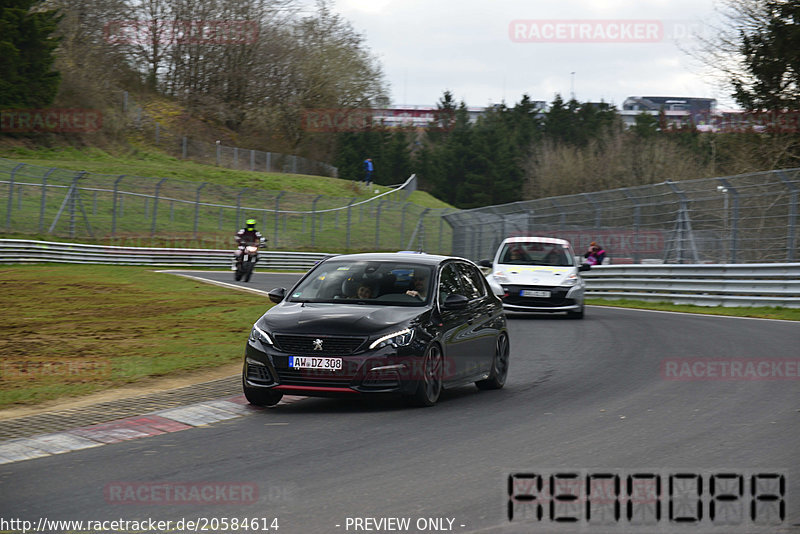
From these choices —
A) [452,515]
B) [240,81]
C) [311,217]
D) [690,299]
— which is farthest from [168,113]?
[452,515]

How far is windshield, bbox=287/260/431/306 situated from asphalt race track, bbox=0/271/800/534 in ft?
3.35

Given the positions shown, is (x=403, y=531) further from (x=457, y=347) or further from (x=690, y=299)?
(x=690, y=299)

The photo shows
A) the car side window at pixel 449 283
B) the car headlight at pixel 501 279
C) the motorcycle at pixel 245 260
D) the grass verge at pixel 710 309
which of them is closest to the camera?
the car side window at pixel 449 283

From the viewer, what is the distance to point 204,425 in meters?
8.96

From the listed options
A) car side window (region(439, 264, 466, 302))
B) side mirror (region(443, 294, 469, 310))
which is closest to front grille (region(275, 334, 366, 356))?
side mirror (region(443, 294, 469, 310))

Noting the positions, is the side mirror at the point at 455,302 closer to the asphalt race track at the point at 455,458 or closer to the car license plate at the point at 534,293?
the asphalt race track at the point at 455,458

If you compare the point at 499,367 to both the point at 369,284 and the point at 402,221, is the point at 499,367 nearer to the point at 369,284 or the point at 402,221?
the point at 369,284

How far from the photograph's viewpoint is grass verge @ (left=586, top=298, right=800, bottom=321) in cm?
2179

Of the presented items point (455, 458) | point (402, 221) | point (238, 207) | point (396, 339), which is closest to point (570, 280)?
A: point (396, 339)

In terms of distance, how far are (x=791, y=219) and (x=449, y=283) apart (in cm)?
1407

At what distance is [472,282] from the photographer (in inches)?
463

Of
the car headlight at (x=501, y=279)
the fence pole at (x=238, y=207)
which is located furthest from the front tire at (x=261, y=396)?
the fence pole at (x=238, y=207)

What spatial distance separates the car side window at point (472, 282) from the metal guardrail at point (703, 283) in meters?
12.3

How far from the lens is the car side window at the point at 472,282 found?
11461 millimetres
